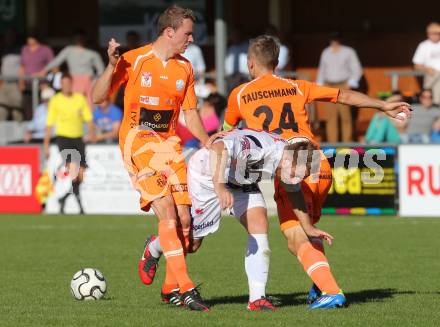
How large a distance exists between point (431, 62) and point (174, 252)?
1240 centimetres

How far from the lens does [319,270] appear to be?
8766 millimetres

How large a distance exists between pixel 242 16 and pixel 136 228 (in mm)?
8469

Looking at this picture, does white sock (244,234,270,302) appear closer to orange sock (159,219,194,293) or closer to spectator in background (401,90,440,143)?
orange sock (159,219,194,293)

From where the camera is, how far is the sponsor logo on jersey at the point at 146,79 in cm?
905

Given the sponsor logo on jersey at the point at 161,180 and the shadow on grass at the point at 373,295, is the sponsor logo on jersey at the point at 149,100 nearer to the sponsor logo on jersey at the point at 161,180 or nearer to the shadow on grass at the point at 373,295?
the sponsor logo on jersey at the point at 161,180

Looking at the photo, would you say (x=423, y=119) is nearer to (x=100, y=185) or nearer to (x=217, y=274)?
(x=100, y=185)

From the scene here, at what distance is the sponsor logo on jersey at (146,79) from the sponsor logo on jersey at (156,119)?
0.19 metres

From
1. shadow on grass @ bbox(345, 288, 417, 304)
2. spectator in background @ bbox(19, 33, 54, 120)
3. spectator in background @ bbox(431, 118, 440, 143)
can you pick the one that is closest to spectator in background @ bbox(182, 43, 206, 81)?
spectator in background @ bbox(19, 33, 54, 120)

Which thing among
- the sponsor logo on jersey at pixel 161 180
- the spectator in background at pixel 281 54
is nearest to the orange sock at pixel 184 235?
A: the sponsor logo on jersey at pixel 161 180

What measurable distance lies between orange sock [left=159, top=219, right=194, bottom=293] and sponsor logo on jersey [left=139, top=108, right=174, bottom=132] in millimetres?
730

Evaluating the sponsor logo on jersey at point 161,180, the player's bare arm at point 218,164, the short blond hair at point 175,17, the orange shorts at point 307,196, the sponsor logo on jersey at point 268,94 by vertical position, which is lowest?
the orange shorts at point 307,196

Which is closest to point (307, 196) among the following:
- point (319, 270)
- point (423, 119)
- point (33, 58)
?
point (319, 270)

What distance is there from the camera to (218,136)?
850cm

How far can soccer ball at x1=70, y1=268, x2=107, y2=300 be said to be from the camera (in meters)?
9.60
